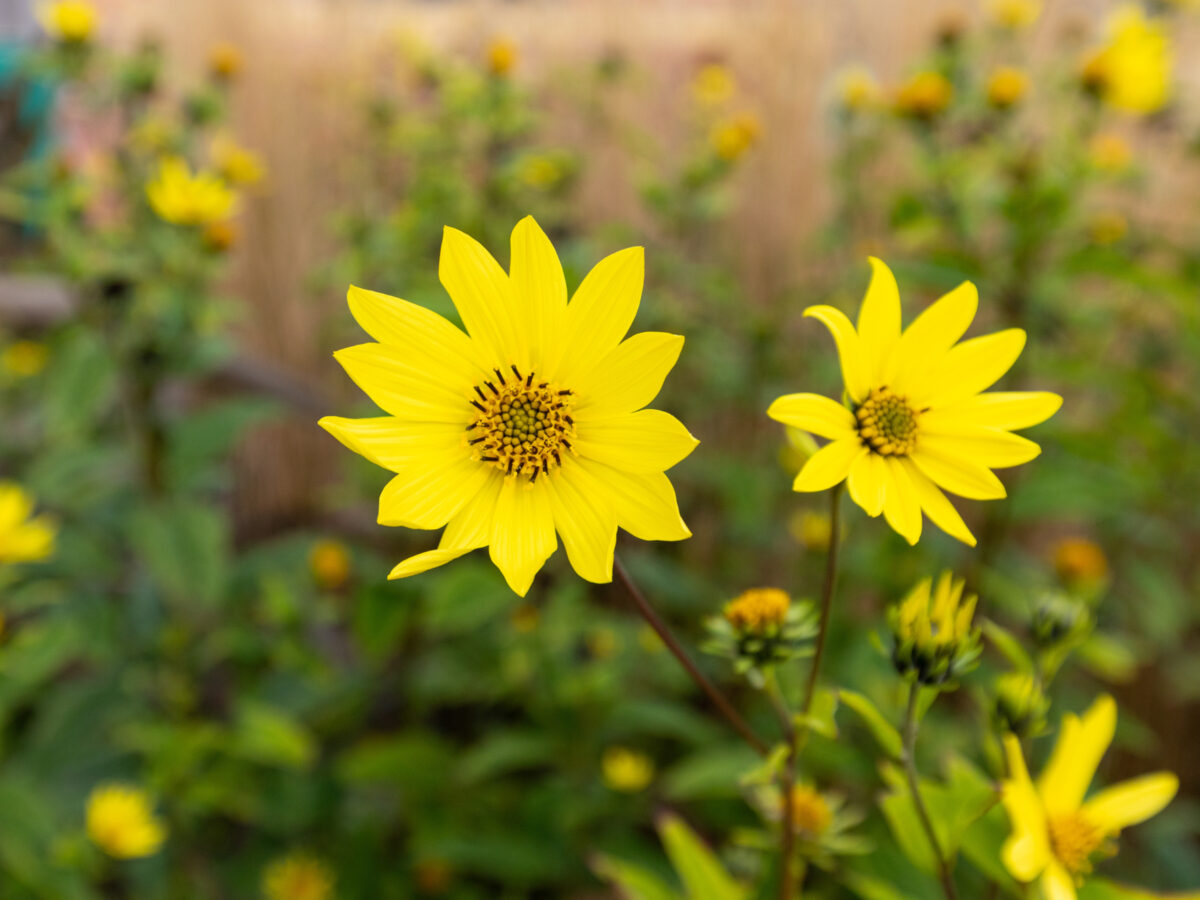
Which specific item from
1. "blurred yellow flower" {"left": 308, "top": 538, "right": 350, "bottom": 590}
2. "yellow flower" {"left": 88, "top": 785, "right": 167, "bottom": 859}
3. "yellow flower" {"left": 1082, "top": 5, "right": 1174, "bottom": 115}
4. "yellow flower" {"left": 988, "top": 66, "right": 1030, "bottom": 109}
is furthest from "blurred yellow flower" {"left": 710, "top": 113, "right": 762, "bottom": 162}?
"yellow flower" {"left": 88, "top": 785, "right": 167, "bottom": 859}

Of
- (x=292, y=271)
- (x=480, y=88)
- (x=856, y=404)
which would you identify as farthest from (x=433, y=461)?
(x=292, y=271)

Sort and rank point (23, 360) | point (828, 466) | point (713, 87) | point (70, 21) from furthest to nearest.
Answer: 1. point (713, 87)
2. point (23, 360)
3. point (70, 21)
4. point (828, 466)

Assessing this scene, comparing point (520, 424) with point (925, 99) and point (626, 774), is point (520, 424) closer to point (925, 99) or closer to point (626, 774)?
point (626, 774)

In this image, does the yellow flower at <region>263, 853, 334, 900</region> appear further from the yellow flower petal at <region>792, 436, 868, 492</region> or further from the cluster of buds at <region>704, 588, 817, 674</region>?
the yellow flower petal at <region>792, 436, 868, 492</region>

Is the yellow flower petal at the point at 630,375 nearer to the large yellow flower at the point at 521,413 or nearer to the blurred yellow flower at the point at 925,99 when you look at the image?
the large yellow flower at the point at 521,413

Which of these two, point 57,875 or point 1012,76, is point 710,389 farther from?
point 57,875

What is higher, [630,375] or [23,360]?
[630,375]

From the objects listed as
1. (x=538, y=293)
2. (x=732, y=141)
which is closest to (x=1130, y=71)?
(x=732, y=141)
